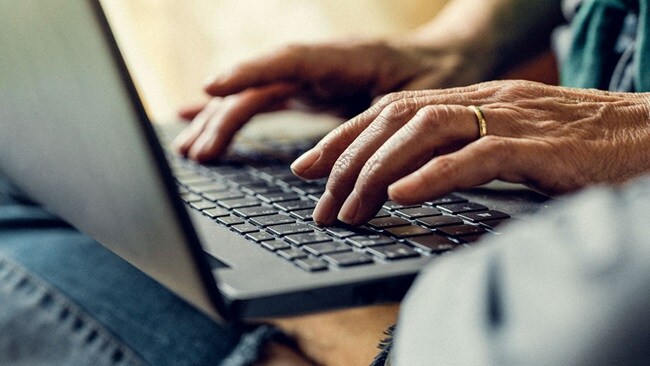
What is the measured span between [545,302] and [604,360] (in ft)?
0.08

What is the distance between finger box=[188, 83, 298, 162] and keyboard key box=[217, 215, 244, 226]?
291 mm

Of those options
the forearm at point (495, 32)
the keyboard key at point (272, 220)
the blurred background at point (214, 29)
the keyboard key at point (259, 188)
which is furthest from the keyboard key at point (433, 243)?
the blurred background at point (214, 29)

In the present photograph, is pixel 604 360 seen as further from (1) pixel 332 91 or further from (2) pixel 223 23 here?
(2) pixel 223 23

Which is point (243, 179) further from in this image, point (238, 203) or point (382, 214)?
point (382, 214)

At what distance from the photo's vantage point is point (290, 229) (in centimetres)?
54

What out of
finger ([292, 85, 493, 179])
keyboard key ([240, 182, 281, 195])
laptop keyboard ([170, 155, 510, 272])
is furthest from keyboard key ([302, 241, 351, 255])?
keyboard key ([240, 182, 281, 195])

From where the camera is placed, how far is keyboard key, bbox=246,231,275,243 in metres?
0.52

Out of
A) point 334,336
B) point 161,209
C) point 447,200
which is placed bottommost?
point 334,336

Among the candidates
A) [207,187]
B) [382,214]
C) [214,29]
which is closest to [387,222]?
[382,214]

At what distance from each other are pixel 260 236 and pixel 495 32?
716 millimetres

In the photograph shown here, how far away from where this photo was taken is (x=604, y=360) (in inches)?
8.9

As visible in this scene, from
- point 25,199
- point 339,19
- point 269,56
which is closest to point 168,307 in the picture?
point 25,199

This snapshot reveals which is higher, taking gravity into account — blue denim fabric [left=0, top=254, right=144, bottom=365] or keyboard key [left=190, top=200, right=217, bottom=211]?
keyboard key [left=190, top=200, right=217, bottom=211]

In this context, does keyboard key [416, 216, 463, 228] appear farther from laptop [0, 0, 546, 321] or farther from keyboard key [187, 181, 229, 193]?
keyboard key [187, 181, 229, 193]
